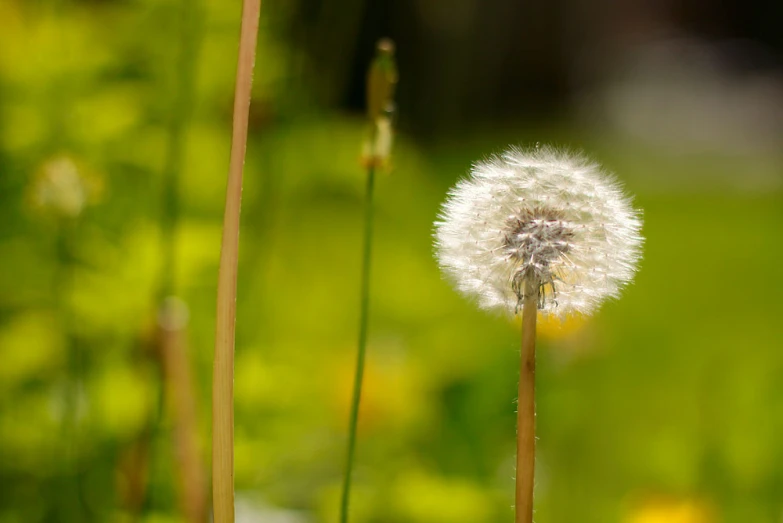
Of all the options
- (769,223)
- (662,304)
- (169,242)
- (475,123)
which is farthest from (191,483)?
(475,123)

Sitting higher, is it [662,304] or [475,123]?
[475,123]


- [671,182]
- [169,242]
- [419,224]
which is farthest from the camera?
[671,182]

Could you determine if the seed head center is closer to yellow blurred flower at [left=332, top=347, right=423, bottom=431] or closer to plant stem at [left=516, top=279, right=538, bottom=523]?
plant stem at [left=516, top=279, right=538, bottom=523]

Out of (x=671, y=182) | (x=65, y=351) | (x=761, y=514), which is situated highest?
(x=671, y=182)

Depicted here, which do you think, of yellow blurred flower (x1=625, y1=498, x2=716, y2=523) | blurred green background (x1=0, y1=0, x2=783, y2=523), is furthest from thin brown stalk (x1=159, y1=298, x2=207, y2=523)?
yellow blurred flower (x1=625, y1=498, x2=716, y2=523)

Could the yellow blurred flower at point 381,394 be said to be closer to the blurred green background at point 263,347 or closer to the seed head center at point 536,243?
the blurred green background at point 263,347

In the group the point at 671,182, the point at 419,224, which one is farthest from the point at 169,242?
the point at 671,182

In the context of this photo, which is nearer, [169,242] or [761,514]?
[169,242]

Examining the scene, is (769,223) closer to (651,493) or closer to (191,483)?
(651,493)

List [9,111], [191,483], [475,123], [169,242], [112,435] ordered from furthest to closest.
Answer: [475,123] → [9,111] → [112,435] → [169,242] → [191,483]
